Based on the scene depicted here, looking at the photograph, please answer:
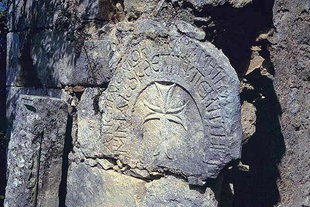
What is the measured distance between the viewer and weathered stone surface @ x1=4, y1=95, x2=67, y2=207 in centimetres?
339

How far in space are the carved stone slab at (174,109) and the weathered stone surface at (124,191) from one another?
0.10 metres

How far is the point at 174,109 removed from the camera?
2.81 m

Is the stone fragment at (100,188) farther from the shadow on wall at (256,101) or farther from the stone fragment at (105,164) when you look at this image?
the shadow on wall at (256,101)

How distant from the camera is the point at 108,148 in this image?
127 inches

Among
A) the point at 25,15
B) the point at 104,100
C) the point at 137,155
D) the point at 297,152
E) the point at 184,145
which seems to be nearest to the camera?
the point at 184,145

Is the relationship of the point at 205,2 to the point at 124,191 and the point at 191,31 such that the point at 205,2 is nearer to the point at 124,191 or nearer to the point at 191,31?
the point at 191,31

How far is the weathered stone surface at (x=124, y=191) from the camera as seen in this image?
2746mm

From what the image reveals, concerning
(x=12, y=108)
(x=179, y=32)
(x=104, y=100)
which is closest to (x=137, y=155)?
(x=104, y=100)

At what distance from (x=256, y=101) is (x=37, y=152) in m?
1.62

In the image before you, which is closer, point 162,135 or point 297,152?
point 162,135

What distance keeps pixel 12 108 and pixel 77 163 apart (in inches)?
46.5

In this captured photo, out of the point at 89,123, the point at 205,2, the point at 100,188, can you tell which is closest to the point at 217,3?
the point at 205,2

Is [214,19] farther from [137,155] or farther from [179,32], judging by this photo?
[137,155]

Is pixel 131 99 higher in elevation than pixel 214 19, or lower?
lower
